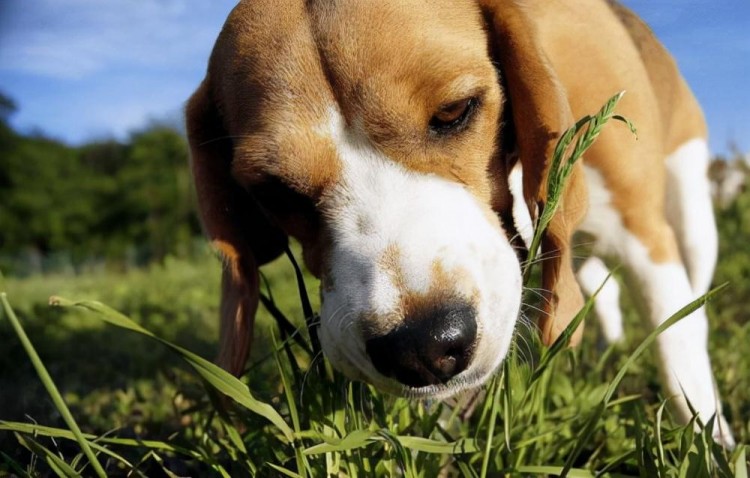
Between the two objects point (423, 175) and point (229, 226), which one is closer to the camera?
point (423, 175)

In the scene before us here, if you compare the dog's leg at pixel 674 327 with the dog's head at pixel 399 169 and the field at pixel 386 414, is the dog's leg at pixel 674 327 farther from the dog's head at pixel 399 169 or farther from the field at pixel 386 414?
the dog's head at pixel 399 169

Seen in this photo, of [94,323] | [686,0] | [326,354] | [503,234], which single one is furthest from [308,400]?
[94,323]

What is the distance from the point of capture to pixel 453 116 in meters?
2.21

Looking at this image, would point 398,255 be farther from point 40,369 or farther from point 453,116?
point 40,369

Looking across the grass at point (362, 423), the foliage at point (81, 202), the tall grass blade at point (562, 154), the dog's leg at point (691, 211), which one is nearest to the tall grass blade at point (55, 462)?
the grass at point (362, 423)

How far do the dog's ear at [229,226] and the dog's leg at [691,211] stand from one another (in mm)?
1764

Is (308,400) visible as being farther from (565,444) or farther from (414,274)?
(565,444)

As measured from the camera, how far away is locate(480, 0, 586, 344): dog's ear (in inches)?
89.3

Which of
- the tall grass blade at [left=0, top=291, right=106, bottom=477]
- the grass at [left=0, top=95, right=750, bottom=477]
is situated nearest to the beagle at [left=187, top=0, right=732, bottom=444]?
the grass at [left=0, top=95, right=750, bottom=477]

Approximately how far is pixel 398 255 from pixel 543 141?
2.08 feet

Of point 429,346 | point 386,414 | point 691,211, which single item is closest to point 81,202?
point 691,211

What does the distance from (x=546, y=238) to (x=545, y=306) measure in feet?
0.62

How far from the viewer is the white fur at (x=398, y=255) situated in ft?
6.16

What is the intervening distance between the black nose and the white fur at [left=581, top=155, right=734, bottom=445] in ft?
3.51
